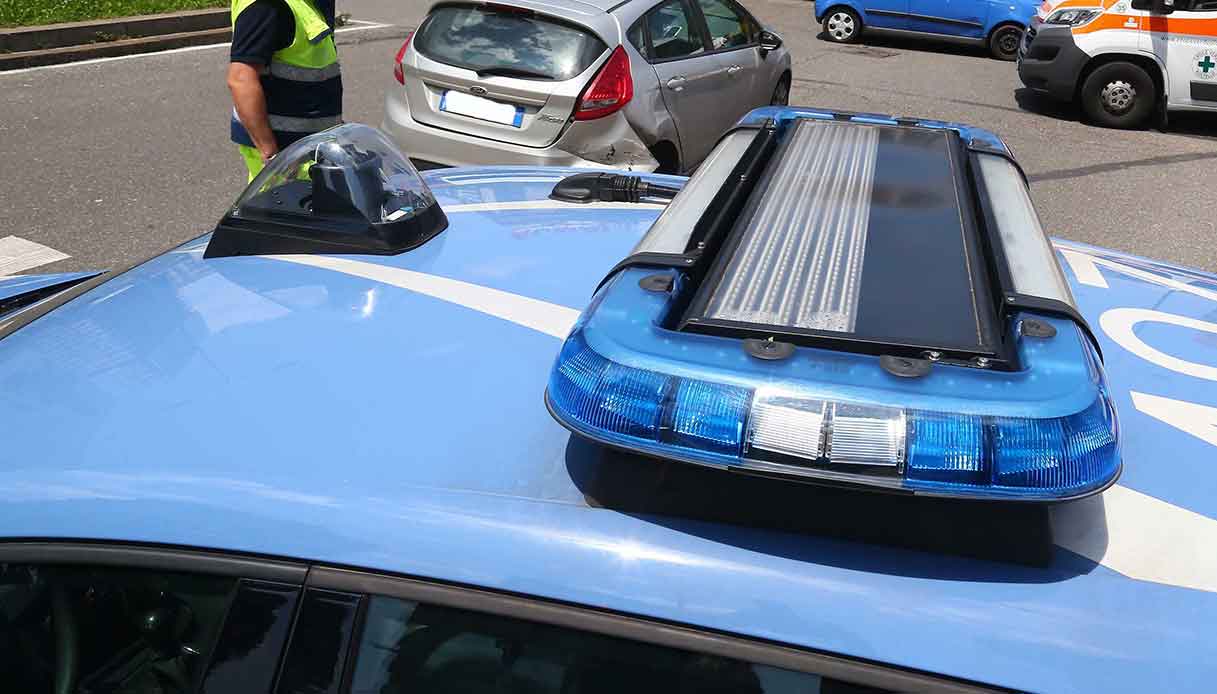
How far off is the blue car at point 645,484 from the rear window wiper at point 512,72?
477cm

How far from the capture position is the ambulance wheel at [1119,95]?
35.7ft

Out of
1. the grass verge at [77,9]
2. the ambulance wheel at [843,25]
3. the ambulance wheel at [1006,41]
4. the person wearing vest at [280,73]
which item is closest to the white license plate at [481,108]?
the person wearing vest at [280,73]

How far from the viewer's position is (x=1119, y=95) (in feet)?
36.0

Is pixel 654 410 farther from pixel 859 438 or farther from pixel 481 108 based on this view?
pixel 481 108

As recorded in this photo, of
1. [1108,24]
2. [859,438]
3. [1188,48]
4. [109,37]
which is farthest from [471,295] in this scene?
[109,37]

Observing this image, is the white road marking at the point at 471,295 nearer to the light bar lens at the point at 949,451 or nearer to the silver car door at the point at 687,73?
the light bar lens at the point at 949,451

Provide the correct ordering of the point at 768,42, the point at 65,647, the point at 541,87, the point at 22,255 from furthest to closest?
1. the point at 768,42
2. the point at 541,87
3. the point at 22,255
4. the point at 65,647

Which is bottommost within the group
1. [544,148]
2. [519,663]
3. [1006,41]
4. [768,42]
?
[1006,41]

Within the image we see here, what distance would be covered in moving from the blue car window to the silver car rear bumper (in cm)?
511

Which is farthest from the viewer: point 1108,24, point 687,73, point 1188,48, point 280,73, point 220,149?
point 1108,24

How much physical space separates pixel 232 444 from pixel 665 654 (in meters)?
0.64

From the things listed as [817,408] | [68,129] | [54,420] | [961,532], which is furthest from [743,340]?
[68,129]

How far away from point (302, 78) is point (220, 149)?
4212 millimetres

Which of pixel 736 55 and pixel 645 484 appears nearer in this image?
pixel 645 484
